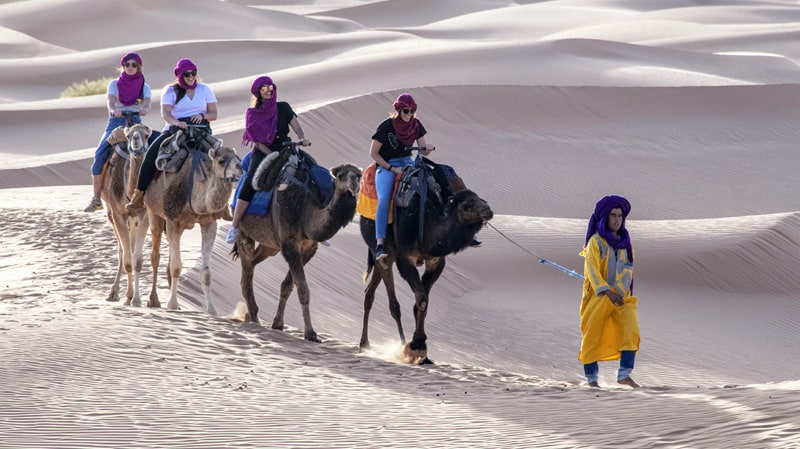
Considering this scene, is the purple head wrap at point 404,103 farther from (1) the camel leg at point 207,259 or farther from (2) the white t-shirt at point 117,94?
(2) the white t-shirt at point 117,94

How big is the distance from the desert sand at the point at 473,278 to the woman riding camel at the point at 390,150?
4.19 feet

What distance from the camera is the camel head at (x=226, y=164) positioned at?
39.1 ft

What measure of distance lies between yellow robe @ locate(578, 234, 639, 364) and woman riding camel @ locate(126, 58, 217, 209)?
4.54 m

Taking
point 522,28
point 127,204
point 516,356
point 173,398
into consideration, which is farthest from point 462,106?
point 522,28

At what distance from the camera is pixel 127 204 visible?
12.9m

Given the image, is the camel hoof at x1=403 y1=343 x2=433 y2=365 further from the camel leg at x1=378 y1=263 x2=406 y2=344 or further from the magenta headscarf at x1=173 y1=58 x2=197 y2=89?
the magenta headscarf at x1=173 y1=58 x2=197 y2=89

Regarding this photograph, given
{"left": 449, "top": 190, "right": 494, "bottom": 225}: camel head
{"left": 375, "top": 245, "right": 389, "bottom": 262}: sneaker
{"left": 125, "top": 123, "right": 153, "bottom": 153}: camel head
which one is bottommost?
{"left": 375, "top": 245, "right": 389, "bottom": 262}: sneaker

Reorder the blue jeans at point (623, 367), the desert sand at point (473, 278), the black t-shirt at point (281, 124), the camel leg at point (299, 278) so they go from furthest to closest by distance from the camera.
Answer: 1. the black t-shirt at point (281, 124)
2. the camel leg at point (299, 278)
3. the blue jeans at point (623, 367)
4. the desert sand at point (473, 278)

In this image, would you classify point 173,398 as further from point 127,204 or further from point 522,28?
point 522,28

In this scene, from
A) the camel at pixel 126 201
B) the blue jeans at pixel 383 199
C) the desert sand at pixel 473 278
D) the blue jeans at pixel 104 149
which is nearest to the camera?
the desert sand at pixel 473 278

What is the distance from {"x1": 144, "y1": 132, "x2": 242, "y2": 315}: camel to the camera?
39.6 ft

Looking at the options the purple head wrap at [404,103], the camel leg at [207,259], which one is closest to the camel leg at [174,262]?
the camel leg at [207,259]

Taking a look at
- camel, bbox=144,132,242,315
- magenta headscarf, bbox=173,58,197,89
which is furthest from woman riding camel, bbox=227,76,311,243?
magenta headscarf, bbox=173,58,197,89

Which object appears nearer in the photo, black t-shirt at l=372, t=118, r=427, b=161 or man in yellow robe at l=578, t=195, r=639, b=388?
man in yellow robe at l=578, t=195, r=639, b=388
